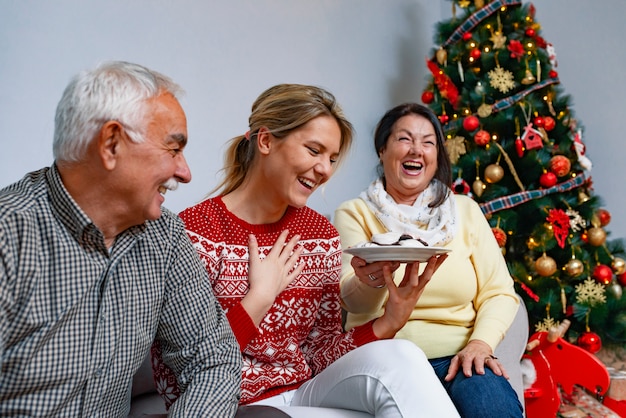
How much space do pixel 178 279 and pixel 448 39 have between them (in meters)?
2.08

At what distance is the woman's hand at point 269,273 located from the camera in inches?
58.4

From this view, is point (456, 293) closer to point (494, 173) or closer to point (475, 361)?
point (475, 361)

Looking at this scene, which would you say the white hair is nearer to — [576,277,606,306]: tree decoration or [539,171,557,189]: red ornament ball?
[539,171,557,189]: red ornament ball

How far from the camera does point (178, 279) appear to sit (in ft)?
4.16

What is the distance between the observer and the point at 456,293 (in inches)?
77.3

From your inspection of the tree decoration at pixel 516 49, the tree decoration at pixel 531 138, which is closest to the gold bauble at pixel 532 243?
the tree decoration at pixel 531 138

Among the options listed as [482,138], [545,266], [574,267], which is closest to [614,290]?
[574,267]

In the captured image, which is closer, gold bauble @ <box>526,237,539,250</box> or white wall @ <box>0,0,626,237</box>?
white wall @ <box>0,0,626,237</box>

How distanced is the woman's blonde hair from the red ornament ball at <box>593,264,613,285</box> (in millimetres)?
1380

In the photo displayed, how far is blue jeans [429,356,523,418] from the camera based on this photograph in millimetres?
1604

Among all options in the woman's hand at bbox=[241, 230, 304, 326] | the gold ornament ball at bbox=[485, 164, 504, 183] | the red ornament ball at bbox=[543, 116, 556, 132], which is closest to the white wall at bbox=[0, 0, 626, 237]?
the red ornament ball at bbox=[543, 116, 556, 132]

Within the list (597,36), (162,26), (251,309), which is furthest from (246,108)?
(597,36)

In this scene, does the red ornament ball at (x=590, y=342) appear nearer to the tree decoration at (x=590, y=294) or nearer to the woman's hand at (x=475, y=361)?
the tree decoration at (x=590, y=294)

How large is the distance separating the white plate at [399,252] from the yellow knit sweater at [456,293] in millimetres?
264
